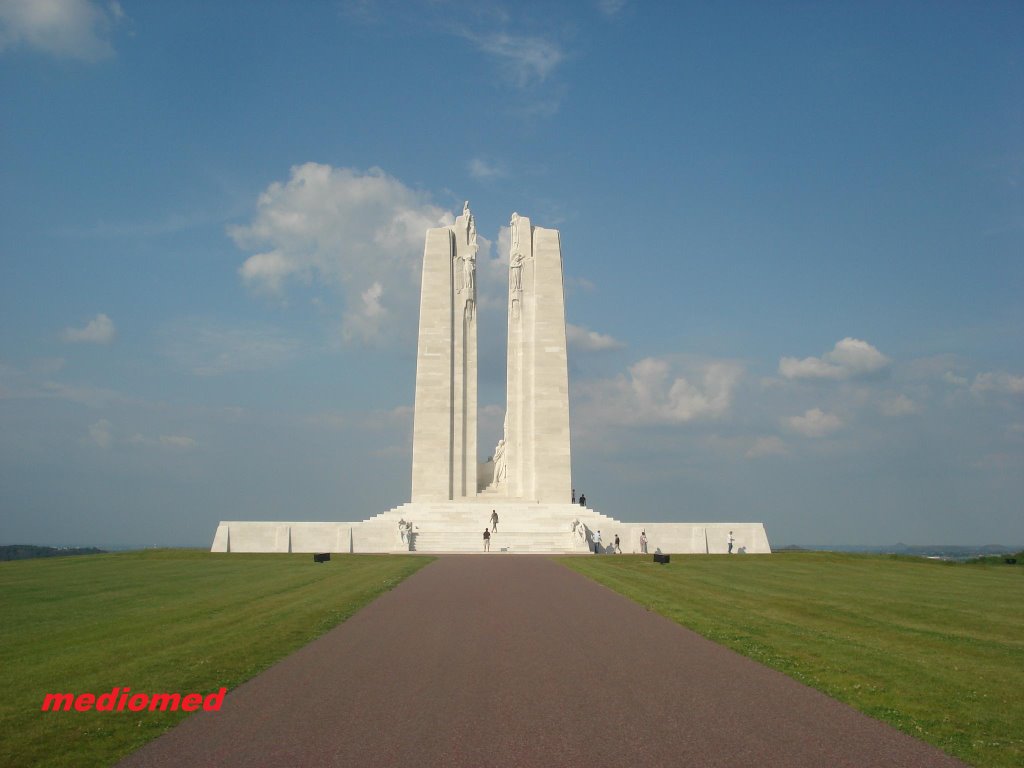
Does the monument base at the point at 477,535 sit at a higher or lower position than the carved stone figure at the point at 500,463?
lower

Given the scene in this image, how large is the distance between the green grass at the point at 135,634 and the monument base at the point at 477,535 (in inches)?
483

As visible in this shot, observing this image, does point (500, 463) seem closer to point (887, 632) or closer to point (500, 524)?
point (500, 524)

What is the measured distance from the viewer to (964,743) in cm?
663

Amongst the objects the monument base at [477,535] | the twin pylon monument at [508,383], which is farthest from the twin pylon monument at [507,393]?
the monument base at [477,535]

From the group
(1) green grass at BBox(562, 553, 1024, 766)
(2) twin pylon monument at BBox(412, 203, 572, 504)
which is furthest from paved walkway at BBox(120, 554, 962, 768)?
(2) twin pylon monument at BBox(412, 203, 572, 504)

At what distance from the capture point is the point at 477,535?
38.9 m

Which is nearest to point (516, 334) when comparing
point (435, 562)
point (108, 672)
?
point (435, 562)

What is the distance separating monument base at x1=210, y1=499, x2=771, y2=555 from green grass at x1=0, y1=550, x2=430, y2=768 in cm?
1226

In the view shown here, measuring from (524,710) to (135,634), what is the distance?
6.74 m

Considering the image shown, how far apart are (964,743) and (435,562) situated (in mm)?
22051

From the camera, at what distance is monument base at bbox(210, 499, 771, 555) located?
3641 cm

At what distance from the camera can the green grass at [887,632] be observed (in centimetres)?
746

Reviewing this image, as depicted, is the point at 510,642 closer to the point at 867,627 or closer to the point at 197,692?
the point at 197,692

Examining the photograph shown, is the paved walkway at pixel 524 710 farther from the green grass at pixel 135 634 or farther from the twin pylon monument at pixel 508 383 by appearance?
the twin pylon monument at pixel 508 383
